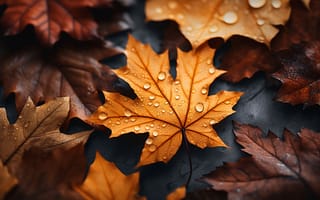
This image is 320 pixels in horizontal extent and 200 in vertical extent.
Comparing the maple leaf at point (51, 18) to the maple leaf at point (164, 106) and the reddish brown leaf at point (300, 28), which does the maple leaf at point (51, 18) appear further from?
the reddish brown leaf at point (300, 28)

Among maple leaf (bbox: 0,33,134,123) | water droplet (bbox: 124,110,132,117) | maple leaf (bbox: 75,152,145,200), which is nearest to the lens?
maple leaf (bbox: 75,152,145,200)

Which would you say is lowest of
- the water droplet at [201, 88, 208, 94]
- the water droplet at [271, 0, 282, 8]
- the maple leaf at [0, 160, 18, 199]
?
the maple leaf at [0, 160, 18, 199]

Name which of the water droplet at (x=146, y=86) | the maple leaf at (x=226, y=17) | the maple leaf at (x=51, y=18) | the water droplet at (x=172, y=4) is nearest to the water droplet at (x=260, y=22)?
the maple leaf at (x=226, y=17)

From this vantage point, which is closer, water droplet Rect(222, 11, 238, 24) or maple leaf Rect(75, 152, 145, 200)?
maple leaf Rect(75, 152, 145, 200)

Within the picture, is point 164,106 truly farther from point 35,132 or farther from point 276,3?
point 276,3

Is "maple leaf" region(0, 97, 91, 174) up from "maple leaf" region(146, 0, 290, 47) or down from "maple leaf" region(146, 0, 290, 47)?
down

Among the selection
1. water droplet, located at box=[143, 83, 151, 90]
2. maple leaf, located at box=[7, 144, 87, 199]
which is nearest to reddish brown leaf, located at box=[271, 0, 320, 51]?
water droplet, located at box=[143, 83, 151, 90]

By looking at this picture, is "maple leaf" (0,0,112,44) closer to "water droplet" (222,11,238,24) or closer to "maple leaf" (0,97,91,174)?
"maple leaf" (0,97,91,174)
